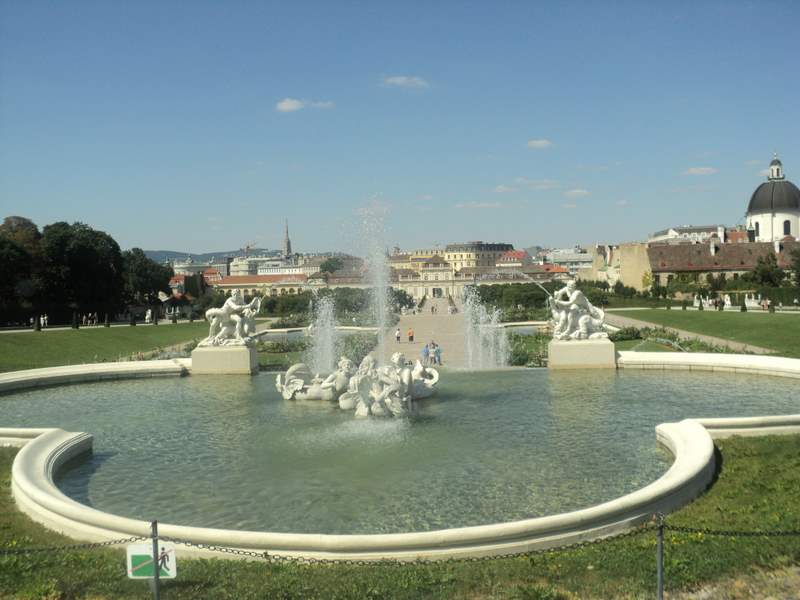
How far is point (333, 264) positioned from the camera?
560 feet

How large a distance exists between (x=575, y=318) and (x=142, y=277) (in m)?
75.1

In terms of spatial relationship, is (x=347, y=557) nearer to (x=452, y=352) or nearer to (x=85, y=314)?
(x=452, y=352)

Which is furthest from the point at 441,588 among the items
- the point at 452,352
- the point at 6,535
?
the point at 452,352

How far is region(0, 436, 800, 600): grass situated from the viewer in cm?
694

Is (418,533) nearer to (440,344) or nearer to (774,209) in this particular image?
(440,344)

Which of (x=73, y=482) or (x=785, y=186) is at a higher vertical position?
(x=785, y=186)

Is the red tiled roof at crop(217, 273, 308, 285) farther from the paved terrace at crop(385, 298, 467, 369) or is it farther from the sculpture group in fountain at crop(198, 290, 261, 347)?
the sculpture group in fountain at crop(198, 290, 261, 347)

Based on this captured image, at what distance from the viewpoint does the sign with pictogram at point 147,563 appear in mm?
6539

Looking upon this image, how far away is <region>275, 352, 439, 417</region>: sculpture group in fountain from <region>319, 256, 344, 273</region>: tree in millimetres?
149316

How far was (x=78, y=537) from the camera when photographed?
877cm

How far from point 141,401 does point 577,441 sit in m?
12.0

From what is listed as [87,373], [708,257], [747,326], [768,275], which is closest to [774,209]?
[708,257]

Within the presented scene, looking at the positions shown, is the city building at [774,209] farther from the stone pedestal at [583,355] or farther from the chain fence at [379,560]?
the chain fence at [379,560]

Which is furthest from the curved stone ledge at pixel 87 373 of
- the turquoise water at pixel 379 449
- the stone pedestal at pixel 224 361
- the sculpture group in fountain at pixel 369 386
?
the sculpture group in fountain at pixel 369 386
